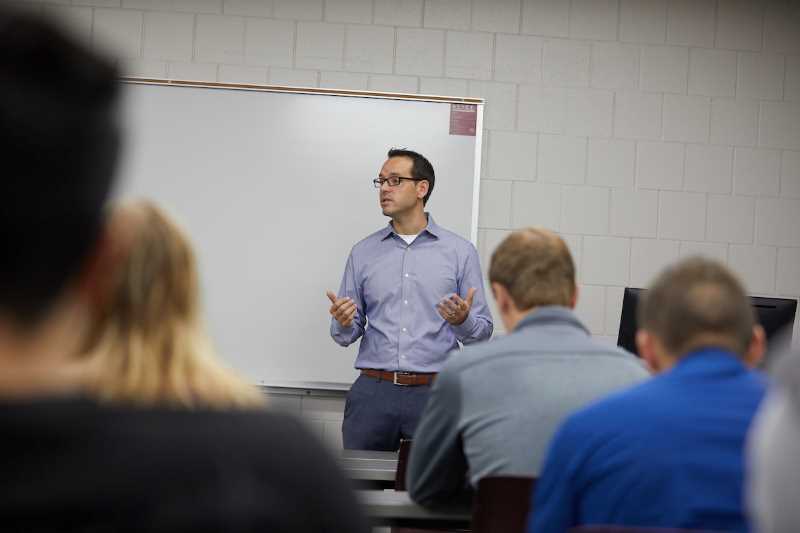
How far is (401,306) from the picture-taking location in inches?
167

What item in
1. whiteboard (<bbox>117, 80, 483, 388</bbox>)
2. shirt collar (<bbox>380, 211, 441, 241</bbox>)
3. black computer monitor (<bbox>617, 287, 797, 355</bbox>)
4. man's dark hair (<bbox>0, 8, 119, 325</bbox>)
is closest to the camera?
man's dark hair (<bbox>0, 8, 119, 325</bbox>)

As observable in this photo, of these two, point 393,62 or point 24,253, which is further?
point 393,62

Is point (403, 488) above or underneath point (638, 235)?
underneath

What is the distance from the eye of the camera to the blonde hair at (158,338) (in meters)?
0.89

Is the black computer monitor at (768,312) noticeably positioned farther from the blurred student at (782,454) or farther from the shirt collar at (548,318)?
the blurred student at (782,454)

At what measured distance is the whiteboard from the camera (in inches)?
182

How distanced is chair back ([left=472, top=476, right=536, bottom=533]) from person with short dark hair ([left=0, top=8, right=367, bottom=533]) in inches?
46.5

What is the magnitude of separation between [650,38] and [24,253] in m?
4.67

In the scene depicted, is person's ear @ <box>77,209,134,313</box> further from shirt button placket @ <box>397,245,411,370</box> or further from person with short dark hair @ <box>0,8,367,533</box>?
shirt button placket @ <box>397,245,411,370</box>

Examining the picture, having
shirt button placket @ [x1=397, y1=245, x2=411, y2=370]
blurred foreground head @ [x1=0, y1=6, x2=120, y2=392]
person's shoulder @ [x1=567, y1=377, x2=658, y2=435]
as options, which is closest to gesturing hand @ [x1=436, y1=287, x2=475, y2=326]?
shirt button placket @ [x1=397, y1=245, x2=411, y2=370]

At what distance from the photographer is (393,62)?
4.68 meters

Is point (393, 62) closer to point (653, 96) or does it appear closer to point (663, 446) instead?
point (653, 96)

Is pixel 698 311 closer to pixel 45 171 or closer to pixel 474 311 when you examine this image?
pixel 45 171

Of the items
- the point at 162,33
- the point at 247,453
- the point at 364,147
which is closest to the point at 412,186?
the point at 364,147
